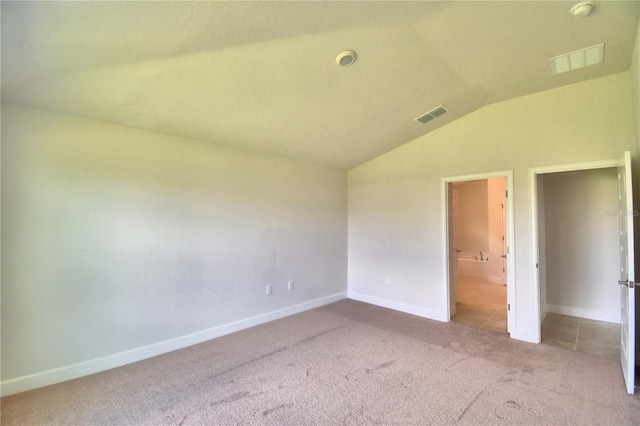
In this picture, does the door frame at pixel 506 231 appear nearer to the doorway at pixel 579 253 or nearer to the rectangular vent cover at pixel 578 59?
the doorway at pixel 579 253

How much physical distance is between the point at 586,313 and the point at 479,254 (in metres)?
3.30

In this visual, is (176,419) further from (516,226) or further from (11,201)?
(516,226)

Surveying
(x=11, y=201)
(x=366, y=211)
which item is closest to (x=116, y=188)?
(x=11, y=201)

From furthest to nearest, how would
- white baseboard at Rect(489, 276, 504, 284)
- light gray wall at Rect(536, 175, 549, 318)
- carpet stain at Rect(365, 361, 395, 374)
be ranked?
1. white baseboard at Rect(489, 276, 504, 284)
2. light gray wall at Rect(536, 175, 549, 318)
3. carpet stain at Rect(365, 361, 395, 374)

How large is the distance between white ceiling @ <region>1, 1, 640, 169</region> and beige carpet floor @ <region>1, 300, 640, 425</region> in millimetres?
2470

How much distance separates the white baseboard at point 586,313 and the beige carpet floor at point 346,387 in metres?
1.70

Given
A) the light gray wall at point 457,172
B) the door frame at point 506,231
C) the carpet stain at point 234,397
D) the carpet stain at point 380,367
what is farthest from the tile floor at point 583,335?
the carpet stain at point 234,397

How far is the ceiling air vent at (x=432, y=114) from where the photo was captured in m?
3.57

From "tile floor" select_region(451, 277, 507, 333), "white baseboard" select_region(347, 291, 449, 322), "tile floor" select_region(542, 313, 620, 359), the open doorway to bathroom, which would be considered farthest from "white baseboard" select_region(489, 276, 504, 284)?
"white baseboard" select_region(347, 291, 449, 322)

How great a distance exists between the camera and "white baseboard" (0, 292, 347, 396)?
7.91ft

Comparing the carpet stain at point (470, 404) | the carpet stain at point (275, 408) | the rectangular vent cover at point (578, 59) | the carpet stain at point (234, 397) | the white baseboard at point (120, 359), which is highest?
the rectangular vent cover at point (578, 59)

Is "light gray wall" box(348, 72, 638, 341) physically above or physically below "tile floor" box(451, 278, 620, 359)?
above

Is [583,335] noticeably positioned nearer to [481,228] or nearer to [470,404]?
[470,404]

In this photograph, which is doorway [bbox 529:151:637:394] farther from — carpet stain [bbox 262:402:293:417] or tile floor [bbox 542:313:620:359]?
carpet stain [bbox 262:402:293:417]
